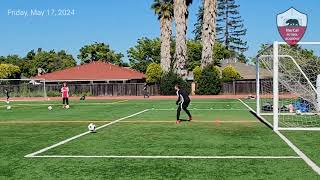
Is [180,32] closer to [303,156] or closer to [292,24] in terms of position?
[292,24]

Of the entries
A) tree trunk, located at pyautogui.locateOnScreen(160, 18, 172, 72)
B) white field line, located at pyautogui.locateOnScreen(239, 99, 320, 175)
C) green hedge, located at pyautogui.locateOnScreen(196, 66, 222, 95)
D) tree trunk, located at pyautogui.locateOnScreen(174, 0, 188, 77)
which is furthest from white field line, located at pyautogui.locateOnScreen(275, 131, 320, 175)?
tree trunk, located at pyautogui.locateOnScreen(160, 18, 172, 72)

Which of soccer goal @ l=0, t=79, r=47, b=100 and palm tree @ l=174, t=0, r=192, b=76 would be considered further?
soccer goal @ l=0, t=79, r=47, b=100

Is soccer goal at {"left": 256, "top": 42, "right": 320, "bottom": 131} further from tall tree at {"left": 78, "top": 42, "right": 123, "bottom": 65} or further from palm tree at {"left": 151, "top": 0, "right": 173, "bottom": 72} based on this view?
tall tree at {"left": 78, "top": 42, "right": 123, "bottom": 65}

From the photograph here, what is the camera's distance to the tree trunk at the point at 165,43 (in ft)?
192

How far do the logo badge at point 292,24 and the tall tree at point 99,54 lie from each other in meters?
77.5

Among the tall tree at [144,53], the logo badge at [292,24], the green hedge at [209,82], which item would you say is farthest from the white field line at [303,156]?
the tall tree at [144,53]

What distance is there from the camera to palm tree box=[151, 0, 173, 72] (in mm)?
58750

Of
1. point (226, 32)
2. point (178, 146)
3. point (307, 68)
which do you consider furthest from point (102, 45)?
point (178, 146)

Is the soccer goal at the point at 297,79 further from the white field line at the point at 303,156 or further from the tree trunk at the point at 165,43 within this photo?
the tree trunk at the point at 165,43

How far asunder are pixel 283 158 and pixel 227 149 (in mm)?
1748

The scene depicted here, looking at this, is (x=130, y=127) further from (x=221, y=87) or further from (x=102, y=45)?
(x=102, y=45)

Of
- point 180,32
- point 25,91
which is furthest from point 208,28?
point 25,91

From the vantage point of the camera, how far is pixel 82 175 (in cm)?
862

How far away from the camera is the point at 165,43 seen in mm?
58938
